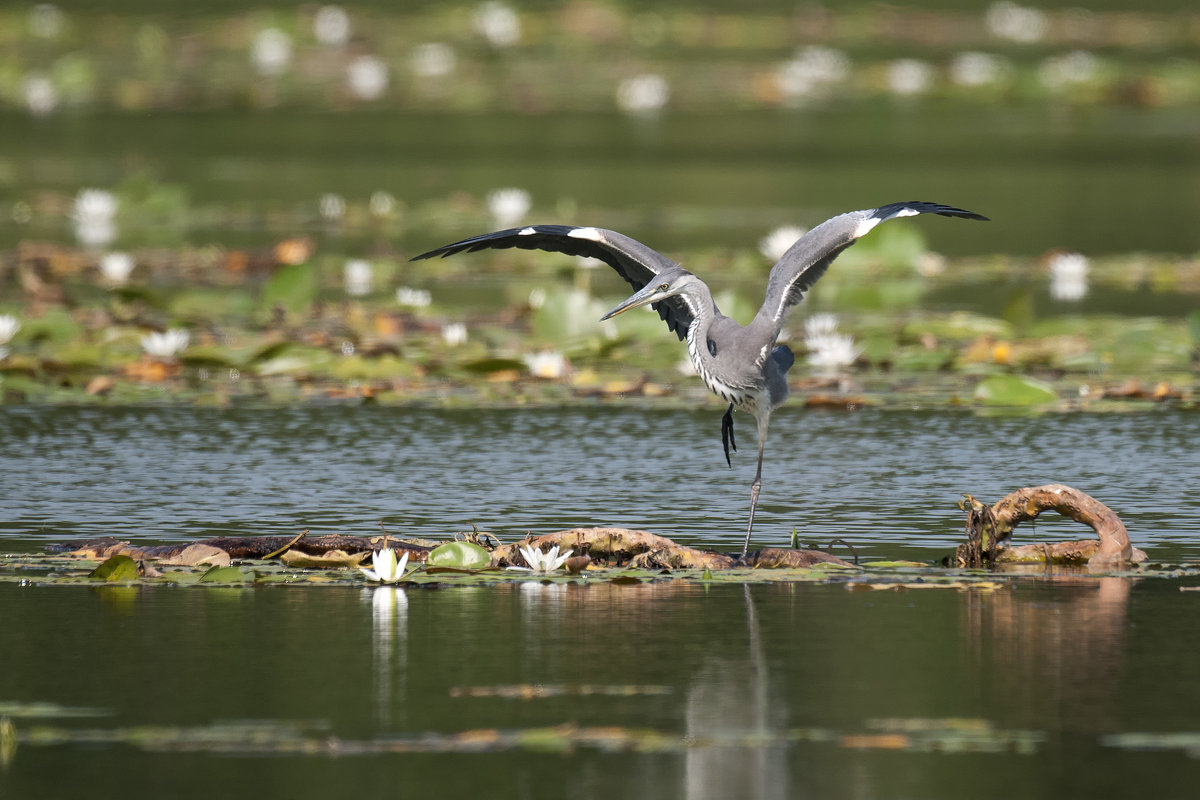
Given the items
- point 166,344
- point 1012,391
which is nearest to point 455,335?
point 166,344

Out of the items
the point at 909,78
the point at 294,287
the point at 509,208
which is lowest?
the point at 294,287

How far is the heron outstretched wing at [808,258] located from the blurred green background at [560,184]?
2260 millimetres

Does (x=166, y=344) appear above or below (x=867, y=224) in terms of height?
below

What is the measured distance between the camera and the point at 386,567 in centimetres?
594

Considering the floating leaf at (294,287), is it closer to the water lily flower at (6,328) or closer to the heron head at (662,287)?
the water lily flower at (6,328)

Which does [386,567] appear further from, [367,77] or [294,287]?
[367,77]

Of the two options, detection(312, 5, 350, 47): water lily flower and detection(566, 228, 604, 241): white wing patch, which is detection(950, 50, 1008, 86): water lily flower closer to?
detection(312, 5, 350, 47): water lily flower

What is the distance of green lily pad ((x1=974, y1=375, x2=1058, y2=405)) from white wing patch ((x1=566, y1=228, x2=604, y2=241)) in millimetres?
2317

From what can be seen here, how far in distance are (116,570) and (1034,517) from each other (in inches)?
102

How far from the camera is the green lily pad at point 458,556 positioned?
241 inches

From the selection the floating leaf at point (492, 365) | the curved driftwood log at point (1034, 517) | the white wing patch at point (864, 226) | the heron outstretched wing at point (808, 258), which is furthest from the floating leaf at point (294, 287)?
the curved driftwood log at point (1034, 517)

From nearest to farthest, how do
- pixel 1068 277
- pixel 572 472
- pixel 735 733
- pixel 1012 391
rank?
pixel 735 733, pixel 572 472, pixel 1012 391, pixel 1068 277

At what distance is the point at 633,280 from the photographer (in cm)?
780

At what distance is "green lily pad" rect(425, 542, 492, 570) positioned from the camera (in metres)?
6.13
